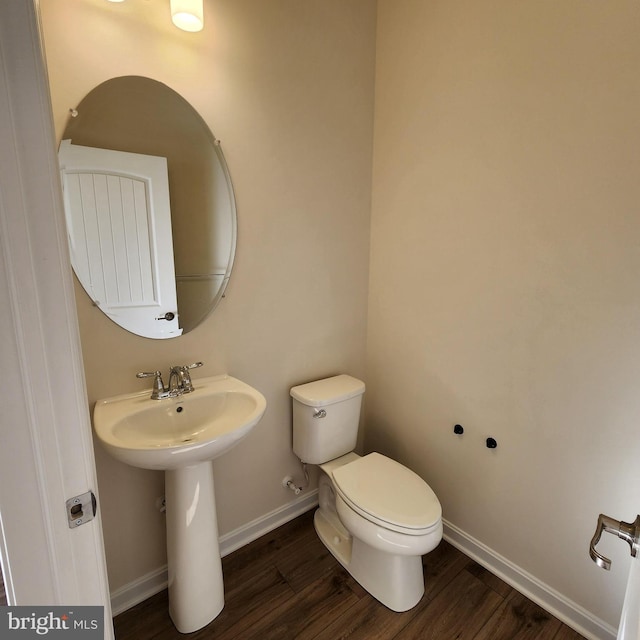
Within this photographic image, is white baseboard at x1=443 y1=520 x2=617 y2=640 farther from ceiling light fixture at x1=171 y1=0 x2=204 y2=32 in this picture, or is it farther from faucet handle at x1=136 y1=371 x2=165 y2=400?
ceiling light fixture at x1=171 y1=0 x2=204 y2=32

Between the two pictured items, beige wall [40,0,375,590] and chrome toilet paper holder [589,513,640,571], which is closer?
chrome toilet paper holder [589,513,640,571]

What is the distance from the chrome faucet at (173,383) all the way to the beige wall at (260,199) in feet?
0.20

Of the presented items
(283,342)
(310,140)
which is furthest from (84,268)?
(310,140)

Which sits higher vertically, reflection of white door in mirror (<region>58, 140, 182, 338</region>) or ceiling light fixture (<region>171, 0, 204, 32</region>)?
ceiling light fixture (<region>171, 0, 204, 32</region>)

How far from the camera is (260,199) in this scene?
1528 millimetres

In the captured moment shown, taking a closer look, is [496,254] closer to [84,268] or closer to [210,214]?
[210,214]

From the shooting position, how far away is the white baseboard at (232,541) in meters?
1.38

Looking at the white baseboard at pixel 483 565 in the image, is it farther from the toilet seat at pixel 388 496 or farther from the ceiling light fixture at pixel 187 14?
the ceiling light fixture at pixel 187 14

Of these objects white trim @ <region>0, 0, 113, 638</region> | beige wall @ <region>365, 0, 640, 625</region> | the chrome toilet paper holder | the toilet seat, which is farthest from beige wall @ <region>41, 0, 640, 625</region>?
white trim @ <region>0, 0, 113, 638</region>

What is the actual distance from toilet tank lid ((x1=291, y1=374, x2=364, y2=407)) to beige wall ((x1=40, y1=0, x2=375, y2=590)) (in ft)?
0.28

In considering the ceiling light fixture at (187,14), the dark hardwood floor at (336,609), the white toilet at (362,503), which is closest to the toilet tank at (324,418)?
the white toilet at (362,503)

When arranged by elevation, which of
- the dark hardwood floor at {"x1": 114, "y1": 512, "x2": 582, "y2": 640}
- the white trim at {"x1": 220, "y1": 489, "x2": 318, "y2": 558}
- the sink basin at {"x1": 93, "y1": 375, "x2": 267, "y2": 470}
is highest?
the sink basin at {"x1": 93, "y1": 375, "x2": 267, "y2": 470}

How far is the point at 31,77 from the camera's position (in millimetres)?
456

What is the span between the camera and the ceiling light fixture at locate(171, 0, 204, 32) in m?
1.15
